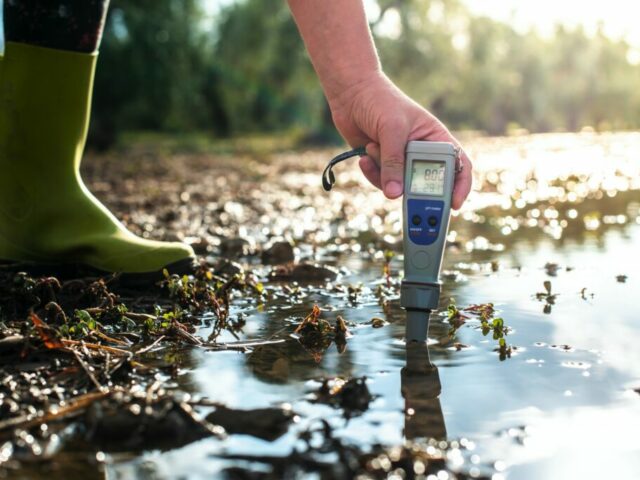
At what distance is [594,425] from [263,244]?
9.99 feet

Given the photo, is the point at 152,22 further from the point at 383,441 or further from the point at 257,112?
the point at 257,112

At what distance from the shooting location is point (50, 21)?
307 cm

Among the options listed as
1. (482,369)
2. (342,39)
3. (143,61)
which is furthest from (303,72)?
(482,369)

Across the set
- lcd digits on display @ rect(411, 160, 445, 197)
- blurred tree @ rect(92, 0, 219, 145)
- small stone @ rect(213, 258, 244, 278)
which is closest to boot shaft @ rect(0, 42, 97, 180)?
small stone @ rect(213, 258, 244, 278)

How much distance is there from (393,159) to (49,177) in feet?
5.00

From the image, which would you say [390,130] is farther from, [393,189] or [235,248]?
[235,248]

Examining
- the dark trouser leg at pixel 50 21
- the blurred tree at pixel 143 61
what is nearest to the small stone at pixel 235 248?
the dark trouser leg at pixel 50 21

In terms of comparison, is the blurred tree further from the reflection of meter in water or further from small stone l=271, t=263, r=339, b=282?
the reflection of meter in water

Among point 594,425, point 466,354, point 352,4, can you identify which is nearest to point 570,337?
point 466,354

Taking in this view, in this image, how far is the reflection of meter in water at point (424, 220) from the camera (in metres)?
2.23

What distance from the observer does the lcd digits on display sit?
2.23 meters

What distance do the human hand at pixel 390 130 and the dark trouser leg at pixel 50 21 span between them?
1.17 meters

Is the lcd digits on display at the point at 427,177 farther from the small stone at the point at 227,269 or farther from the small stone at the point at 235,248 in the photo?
the small stone at the point at 235,248

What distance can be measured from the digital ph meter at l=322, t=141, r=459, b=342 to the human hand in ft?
0.14
